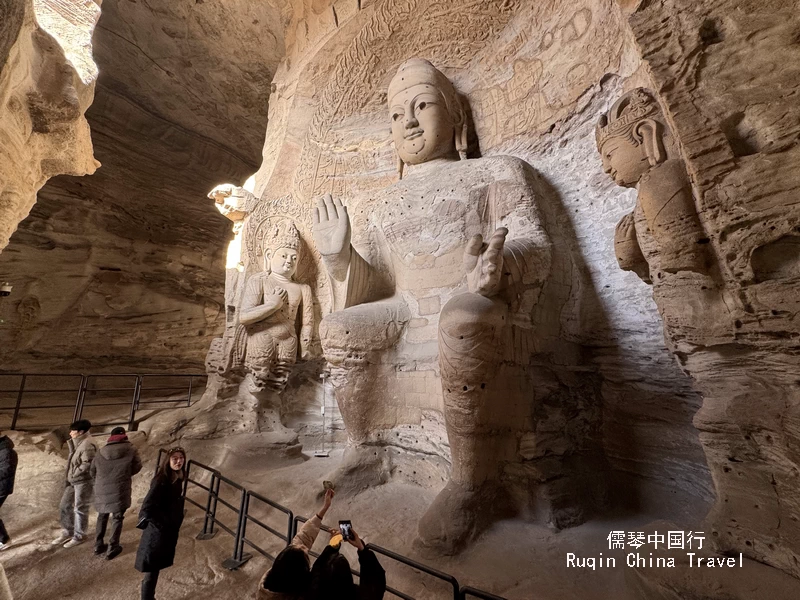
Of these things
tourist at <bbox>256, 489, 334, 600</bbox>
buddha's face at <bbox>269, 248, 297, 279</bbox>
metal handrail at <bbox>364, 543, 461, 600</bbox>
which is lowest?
metal handrail at <bbox>364, 543, 461, 600</bbox>

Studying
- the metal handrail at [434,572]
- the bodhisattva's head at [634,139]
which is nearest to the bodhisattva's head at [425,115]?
the bodhisattva's head at [634,139]

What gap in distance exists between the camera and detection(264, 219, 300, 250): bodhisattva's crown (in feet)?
14.5

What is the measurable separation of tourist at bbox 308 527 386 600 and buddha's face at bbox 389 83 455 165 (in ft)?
11.0

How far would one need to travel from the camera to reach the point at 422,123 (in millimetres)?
3686

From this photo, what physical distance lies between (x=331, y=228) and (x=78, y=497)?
274 cm

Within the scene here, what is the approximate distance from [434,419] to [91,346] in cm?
762

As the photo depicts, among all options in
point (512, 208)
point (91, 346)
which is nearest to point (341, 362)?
point (512, 208)

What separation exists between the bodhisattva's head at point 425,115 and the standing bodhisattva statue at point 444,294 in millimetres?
11

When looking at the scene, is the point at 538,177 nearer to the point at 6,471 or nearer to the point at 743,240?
the point at 743,240

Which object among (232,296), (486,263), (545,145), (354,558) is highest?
(545,145)

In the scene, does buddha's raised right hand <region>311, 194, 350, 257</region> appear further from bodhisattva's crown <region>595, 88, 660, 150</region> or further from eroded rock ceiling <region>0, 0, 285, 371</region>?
eroded rock ceiling <region>0, 0, 285, 371</region>

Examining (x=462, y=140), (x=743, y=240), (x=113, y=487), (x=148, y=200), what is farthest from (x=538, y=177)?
(x=148, y=200)

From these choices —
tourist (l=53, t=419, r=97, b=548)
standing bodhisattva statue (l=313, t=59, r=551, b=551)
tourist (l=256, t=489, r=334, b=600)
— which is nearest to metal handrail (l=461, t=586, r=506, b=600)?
tourist (l=256, t=489, r=334, b=600)

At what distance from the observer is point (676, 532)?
1.60 m
